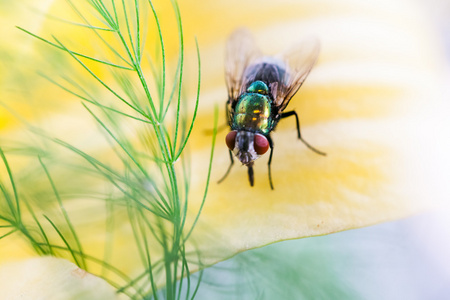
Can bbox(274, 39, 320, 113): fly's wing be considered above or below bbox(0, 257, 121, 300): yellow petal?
above

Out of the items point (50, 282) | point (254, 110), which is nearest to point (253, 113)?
point (254, 110)

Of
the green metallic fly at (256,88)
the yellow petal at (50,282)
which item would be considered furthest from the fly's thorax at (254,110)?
the yellow petal at (50,282)

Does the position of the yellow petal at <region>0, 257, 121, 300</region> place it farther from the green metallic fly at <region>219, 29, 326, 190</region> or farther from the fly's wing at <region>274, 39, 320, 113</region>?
the fly's wing at <region>274, 39, 320, 113</region>

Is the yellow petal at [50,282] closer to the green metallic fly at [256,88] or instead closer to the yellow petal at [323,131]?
the yellow petal at [323,131]

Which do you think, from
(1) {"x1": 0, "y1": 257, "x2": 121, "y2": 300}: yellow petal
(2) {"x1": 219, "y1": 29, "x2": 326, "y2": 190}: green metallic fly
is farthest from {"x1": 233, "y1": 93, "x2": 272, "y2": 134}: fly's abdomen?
(1) {"x1": 0, "y1": 257, "x2": 121, "y2": 300}: yellow petal

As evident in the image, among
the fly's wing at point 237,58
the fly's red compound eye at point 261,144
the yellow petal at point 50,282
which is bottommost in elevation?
the yellow petal at point 50,282

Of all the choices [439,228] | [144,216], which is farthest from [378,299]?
[144,216]

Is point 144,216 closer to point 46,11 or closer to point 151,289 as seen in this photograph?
point 151,289
